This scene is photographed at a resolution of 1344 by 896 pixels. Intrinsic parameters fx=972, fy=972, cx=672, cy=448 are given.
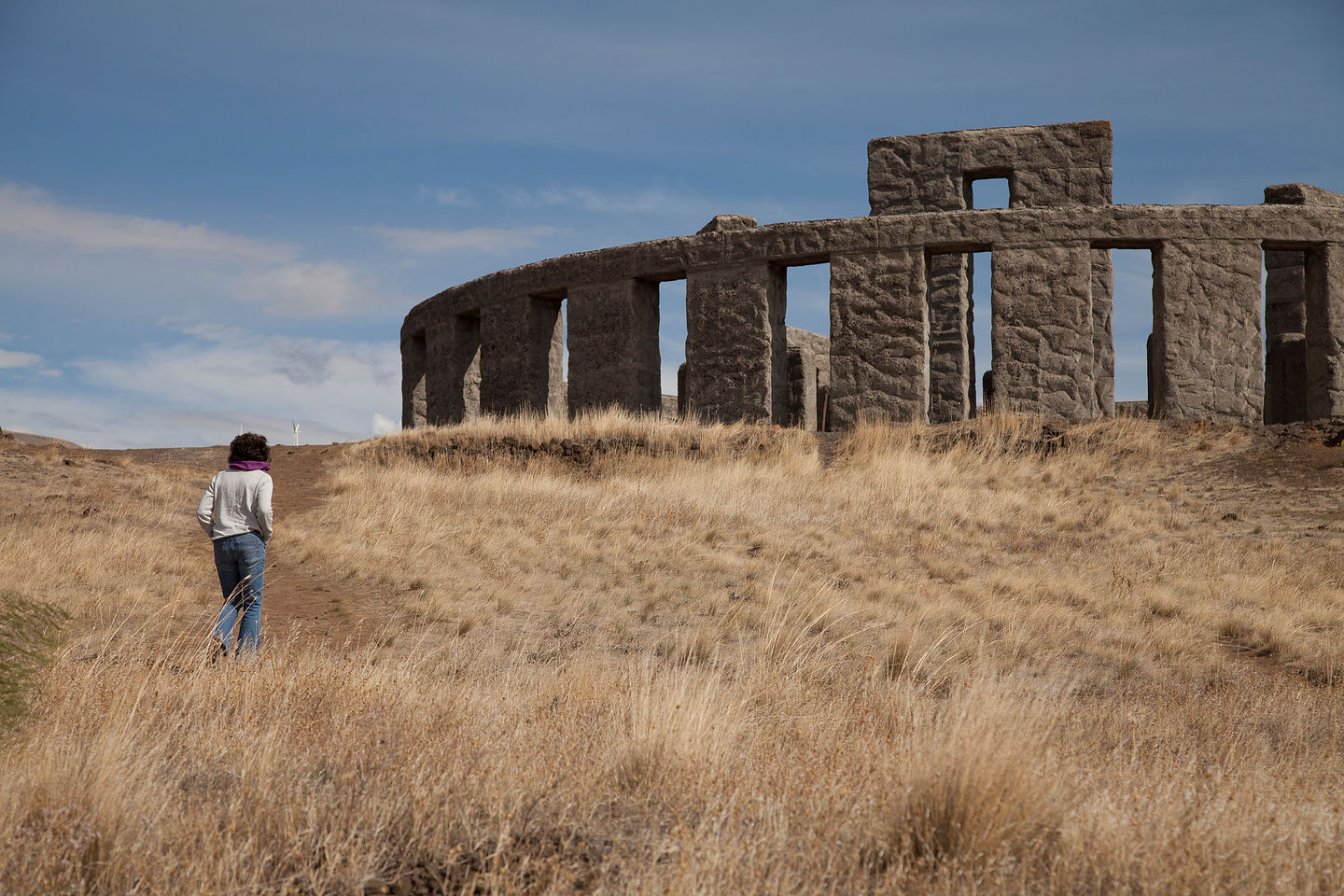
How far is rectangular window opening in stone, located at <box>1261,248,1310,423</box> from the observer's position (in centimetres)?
1716

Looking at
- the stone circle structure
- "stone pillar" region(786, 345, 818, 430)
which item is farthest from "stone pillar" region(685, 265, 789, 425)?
"stone pillar" region(786, 345, 818, 430)

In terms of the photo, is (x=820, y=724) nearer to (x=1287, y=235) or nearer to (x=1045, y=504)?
(x=1045, y=504)

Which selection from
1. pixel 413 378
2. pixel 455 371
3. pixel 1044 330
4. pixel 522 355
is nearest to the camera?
pixel 1044 330

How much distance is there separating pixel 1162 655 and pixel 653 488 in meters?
6.01

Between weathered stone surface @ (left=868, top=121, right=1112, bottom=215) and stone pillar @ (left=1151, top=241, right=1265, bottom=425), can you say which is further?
weathered stone surface @ (left=868, top=121, right=1112, bottom=215)

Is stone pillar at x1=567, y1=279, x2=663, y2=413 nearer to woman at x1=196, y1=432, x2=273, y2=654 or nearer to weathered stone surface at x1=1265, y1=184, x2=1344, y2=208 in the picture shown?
woman at x1=196, y1=432, x2=273, y2=654

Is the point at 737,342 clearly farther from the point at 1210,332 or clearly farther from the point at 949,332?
the point at 1210,332

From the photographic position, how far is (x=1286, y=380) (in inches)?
687

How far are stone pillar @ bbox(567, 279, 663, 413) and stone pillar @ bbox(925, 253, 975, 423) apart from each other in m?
4.93

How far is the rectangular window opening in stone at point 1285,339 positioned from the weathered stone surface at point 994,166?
375cm

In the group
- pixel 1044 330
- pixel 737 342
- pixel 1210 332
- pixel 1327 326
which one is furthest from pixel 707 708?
pixel 1327 326

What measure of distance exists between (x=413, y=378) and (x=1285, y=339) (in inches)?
669

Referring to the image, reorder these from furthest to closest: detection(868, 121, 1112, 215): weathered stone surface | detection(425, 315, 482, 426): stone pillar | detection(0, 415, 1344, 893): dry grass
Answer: detection(425, 315, 482, 426): stone pillar
detection(868, 121, 1112, 215): weathered stone surface
detection(0, 415, 1344, 893): dry grass

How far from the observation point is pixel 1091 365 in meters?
14.1
